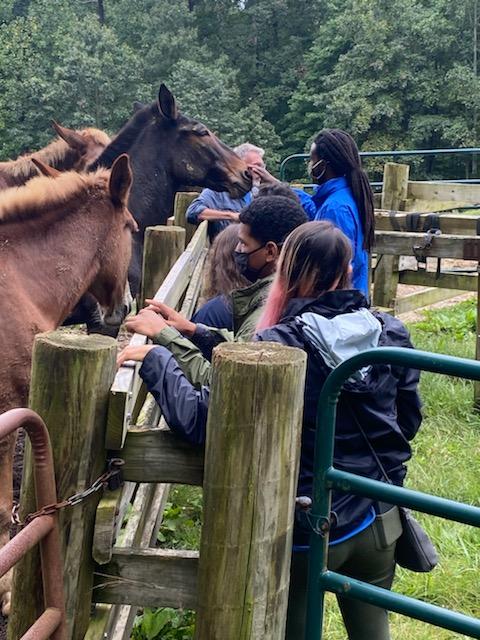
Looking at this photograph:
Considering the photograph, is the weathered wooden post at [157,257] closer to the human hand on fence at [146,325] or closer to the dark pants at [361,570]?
the human hand on fence at [146,325]

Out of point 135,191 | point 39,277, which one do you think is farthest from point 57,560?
point 135,191

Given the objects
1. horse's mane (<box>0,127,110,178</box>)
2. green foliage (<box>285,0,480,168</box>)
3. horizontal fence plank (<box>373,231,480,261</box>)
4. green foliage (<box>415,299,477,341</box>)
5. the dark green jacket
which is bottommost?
green foliage (<box>415,299,477,341</box>)

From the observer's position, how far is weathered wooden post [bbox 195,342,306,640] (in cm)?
165

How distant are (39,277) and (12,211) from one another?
0.36 m

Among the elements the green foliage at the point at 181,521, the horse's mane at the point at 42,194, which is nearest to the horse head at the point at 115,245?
the horse's mane at the point at 42,194

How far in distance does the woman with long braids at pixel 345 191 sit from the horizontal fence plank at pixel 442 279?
2.14m

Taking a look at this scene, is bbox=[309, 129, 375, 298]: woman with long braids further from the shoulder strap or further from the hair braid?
the shoulder strap

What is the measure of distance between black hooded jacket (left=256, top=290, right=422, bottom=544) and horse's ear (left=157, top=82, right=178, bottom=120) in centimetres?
466

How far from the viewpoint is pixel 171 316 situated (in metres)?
2.68

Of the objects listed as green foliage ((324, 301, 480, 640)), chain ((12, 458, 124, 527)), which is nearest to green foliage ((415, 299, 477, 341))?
green foliage ((324, 301, 480, 640))

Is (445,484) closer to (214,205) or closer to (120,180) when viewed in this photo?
(120,180)

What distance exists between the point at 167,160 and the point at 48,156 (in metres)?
1.07

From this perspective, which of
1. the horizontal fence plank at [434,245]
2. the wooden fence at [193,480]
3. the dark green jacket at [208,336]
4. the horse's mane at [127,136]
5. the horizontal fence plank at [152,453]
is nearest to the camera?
the wooden fence at [193,480]

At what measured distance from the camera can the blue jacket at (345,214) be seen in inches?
162
